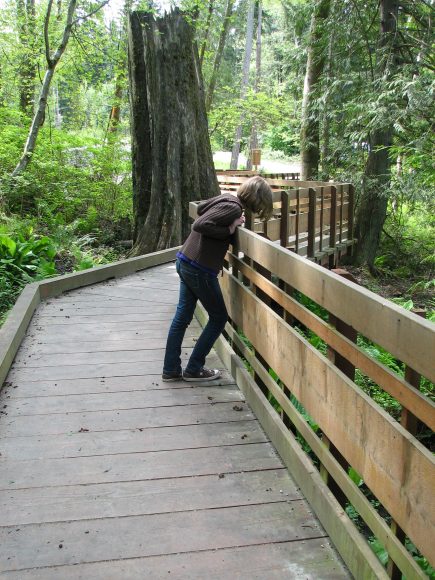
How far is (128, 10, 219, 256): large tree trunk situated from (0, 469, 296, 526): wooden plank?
6873 mm

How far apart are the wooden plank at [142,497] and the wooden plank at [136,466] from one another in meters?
0.07

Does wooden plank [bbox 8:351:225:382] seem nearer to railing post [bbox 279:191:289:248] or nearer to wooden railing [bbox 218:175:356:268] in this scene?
wooden railing [bbox 218:175:356:268]

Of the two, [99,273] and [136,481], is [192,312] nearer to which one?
[136,481]

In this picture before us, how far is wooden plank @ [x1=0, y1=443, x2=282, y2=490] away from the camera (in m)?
3.10

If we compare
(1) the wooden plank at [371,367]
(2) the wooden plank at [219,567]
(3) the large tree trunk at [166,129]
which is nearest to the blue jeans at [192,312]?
(1) the wooden plank at [371,367]

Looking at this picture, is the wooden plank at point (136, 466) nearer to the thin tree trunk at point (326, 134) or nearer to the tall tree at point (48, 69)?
the tall tree at point (48, 69)

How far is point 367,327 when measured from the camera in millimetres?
2211

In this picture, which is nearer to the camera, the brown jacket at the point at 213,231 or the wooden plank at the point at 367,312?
the wooden plank at the point at 367,312

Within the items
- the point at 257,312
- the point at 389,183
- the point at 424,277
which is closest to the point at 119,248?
the point at 389,183

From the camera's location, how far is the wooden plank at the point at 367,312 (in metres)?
1.80

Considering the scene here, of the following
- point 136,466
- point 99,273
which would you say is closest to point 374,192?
point 99,273

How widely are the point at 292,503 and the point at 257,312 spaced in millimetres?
1438

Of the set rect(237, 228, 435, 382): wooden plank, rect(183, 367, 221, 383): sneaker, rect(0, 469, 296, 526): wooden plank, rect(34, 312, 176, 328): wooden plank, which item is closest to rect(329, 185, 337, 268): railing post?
rect(34, 312, 176, 328): wooden plank

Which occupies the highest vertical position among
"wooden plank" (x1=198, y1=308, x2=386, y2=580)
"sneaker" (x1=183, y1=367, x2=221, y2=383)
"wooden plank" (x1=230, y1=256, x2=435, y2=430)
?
"wooden plank" (x1=230, y1=256, x2=435, y2=430)
